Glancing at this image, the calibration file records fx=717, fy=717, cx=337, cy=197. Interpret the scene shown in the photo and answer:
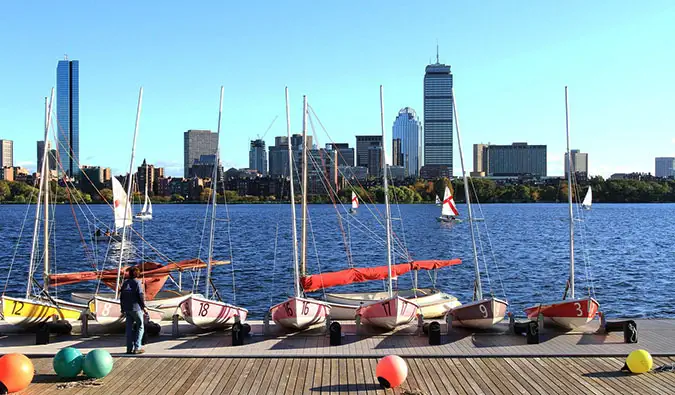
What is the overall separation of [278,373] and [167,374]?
2.40 m

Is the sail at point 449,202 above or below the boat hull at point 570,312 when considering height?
above

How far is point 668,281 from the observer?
46281 mm

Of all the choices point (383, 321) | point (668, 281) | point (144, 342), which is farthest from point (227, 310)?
point (668, 281)

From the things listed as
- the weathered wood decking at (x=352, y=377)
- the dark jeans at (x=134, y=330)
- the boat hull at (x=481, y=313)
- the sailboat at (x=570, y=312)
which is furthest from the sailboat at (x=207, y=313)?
the sailboat at (x=570, y=312)

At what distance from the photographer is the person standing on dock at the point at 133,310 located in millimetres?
17141

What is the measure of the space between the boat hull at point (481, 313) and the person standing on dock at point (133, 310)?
27.6 ft

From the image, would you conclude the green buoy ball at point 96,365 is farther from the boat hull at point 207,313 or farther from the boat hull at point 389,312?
the boat hull at point 389,312

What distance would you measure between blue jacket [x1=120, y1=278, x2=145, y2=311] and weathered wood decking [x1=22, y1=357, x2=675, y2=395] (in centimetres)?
126

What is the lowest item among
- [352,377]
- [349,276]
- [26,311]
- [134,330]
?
[352,377]

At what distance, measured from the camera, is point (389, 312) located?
19.4 metres

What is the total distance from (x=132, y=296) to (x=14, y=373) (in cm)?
386

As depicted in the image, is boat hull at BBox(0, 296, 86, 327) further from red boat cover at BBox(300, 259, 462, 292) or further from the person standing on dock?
red boat cover at BBox(300, 259, 462, 292)

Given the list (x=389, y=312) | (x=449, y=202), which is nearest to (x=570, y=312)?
(x=389, y=312)

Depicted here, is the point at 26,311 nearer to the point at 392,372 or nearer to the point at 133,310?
the point at 133,310
